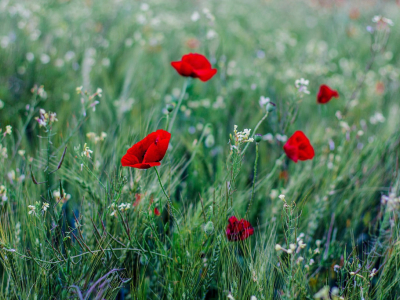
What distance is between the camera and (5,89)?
174 cm

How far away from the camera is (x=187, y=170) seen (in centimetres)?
140

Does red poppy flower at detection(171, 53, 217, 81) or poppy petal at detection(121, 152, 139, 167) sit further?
red poppy flower at detection(171, 53, 217, 81)

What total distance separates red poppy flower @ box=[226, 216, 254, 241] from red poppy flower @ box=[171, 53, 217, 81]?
0.51 m

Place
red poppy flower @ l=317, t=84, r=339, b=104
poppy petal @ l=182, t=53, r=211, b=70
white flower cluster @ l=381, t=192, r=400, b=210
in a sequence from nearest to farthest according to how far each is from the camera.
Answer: white flower cluster @ l=381, t=192, r=400, b=210 < poppy petal @ l=182, t=53, r=211, b=70 < red poppy flower @ l=317, t=84, r=339, b=104

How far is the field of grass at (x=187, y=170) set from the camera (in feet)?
2.72

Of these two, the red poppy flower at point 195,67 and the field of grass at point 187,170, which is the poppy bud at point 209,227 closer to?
the field of grass at point 187,170

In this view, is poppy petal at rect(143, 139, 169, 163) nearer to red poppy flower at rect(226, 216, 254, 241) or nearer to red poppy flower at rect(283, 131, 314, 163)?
red poppy flower at rect(226, 216, 254, 241)

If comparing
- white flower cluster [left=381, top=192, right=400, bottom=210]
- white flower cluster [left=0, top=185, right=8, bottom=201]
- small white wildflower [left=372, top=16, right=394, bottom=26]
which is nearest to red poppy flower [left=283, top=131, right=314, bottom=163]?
white flower cluster [left=381, top=192, right=400, bottom=210]

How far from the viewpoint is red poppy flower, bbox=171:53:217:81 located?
115 cm

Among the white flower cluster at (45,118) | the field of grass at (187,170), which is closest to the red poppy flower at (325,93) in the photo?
the field of grass at (187,170)

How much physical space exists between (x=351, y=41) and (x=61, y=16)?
304cm

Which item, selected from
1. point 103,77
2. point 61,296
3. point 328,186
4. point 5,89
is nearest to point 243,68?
point 103,77

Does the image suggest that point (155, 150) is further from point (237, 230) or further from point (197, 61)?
point (197, 61)

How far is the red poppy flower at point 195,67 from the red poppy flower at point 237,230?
0.51 meters
